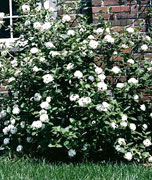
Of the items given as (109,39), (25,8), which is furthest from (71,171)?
(25,8)

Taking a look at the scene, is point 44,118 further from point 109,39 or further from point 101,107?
point 109,39

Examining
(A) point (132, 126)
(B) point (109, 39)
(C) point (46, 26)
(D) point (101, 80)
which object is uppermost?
(C) point (46, 26)

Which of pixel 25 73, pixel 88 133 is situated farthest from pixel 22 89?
→ pixel 88 133

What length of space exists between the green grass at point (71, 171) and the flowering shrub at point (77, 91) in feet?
0.79

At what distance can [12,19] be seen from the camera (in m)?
5.43

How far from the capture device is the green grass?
10.6 ft

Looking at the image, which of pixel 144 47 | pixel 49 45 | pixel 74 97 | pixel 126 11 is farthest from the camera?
pixel 126 11

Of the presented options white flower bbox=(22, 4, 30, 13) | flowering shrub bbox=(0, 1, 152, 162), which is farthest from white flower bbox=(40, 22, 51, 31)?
white flower bbox=(22, 4, 30, 13)

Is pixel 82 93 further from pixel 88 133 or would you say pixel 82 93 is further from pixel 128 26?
pixel 128 26

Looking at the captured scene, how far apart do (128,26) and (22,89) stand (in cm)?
156

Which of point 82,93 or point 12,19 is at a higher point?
point 12,19

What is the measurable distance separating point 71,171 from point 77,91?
933mm

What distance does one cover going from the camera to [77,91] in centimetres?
397

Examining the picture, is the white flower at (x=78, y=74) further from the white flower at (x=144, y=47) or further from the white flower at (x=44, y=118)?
the white flower at (x=144, y=47)
